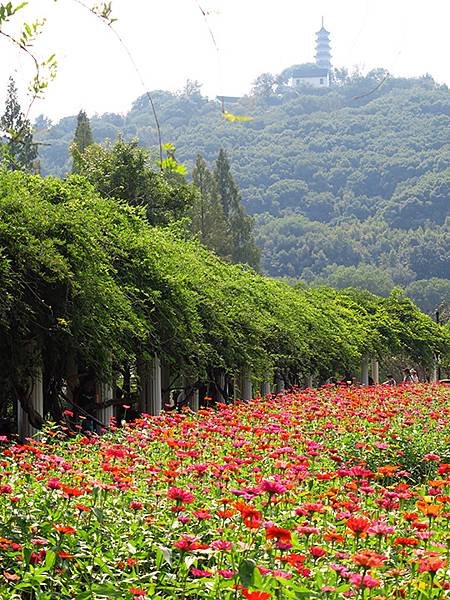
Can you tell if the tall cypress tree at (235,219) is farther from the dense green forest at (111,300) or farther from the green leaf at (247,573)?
the green leaf at (247,573)

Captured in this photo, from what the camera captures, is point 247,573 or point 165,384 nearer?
point 247,573

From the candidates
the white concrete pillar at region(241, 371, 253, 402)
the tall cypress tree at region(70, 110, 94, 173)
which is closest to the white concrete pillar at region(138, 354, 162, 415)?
the white concrete pillar at region(241, 371, 253, 402)

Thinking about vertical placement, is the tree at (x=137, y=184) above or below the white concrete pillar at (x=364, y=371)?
above

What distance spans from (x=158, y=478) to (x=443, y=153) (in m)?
78.4

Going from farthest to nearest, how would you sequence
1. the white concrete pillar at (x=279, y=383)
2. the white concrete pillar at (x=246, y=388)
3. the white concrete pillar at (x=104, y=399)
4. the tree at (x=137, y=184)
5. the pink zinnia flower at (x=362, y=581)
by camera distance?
the tree at (x=137, y=184), the white concrete pillar at (x=279, y=383), the white concrete pillar at (x=246, y=388), the white concrete pillar at (x=104, y=399), the pink zinnia flower at (x=362, y=581)

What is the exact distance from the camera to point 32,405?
431 inches

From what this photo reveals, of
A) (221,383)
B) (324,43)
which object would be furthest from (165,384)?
(324,43)

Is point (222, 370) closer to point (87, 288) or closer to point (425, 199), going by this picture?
point (87, 288)

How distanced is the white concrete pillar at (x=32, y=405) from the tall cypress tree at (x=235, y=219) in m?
43.8

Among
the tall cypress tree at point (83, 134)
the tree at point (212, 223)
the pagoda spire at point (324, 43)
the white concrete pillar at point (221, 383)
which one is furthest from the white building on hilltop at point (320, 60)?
the tree at point (212, 223)

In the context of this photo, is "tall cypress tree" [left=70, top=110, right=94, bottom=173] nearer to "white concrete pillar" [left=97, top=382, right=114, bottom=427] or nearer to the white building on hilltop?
the white building on hilltop

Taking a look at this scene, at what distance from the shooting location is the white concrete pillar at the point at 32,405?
10.9 metres

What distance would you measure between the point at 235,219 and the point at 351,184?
28.9 m

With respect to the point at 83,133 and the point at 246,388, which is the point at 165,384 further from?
the point at 83,133
